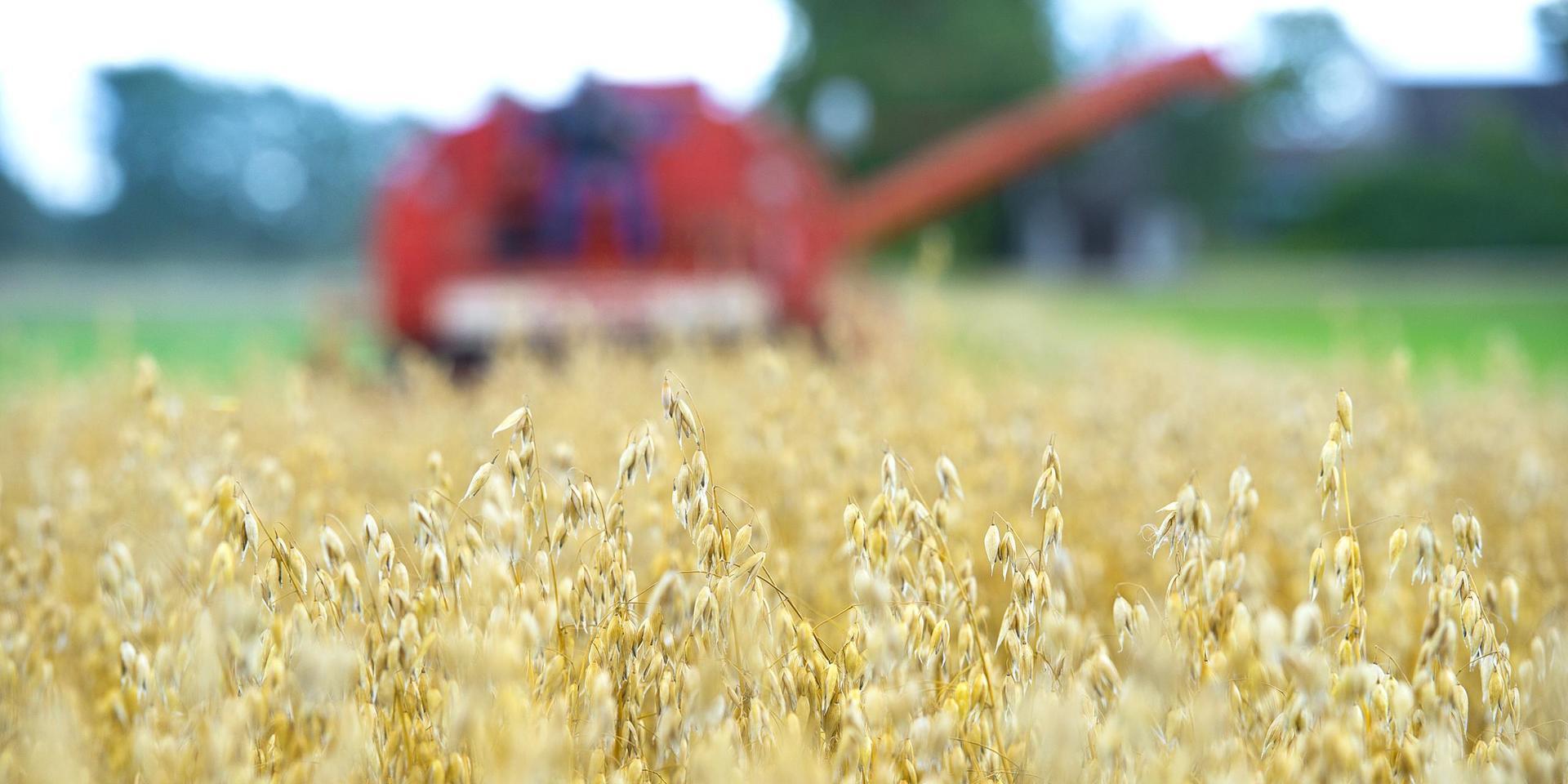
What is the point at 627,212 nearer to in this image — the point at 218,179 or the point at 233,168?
the point at 218,179

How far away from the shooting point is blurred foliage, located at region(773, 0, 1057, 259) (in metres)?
25.5

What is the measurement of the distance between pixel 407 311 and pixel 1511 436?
4.54 m

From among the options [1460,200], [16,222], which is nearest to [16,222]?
[16,222]

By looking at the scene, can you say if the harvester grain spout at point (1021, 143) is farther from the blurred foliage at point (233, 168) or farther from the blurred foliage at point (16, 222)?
the blurred foliage at point (16, 222)

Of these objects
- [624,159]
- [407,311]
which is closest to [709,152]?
[624,159]

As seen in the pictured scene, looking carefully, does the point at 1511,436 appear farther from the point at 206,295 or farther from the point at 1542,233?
the point at 1542,233

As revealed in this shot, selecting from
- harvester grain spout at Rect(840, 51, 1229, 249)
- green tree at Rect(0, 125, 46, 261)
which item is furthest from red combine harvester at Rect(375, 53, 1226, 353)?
green tree at Rect(0, 125, 46, 261)

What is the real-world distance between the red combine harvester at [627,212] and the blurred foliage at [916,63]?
18652mm

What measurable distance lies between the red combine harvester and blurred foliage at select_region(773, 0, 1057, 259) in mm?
18652

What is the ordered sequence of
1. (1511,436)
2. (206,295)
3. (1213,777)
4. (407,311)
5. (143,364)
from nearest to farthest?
(1213,777)
(143,364)
(1511,436)
(407,311)
(206,295)

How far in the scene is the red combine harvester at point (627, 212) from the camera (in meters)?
5.67

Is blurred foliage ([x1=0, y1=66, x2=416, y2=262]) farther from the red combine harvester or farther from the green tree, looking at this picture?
the red combine harvester

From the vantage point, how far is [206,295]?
22188mm

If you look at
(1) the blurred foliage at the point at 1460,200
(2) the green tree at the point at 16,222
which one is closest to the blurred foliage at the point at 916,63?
(1) the blurred foliage at the point at 1460,200
